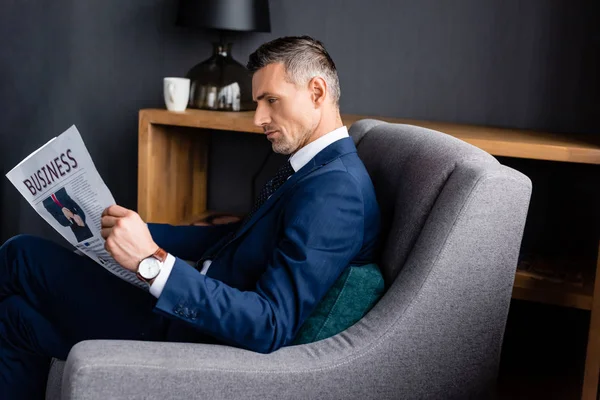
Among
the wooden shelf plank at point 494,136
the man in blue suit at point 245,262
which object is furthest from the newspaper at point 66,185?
the wooden shelf plank at point 494,136

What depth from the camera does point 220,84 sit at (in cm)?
Answer: 232

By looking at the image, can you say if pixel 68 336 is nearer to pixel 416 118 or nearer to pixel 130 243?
pixel 130 243

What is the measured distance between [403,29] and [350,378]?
1.42m

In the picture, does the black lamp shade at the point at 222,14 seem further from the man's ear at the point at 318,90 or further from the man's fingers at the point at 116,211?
the man's fingers at the point at 116,211

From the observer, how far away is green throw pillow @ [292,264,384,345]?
4.30 ft

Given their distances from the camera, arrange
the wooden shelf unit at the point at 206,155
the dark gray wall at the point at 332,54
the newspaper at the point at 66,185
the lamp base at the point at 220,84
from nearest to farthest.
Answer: the newspaper at the point at 66,185
the wooden shelf unit at the point at 206,155
the dark gray wall at the point at 332,54
the lamp base at the point at 220,84

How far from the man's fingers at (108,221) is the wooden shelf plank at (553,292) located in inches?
42.0

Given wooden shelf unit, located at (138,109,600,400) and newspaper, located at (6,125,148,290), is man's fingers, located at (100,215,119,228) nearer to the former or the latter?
newspaper, located at (6,125,148,290)

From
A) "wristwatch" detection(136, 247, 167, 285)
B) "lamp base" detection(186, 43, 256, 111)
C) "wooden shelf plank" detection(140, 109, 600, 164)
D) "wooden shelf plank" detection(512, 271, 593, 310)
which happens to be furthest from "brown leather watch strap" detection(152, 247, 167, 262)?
"lamp base" detection(186, 43, 256, 111)

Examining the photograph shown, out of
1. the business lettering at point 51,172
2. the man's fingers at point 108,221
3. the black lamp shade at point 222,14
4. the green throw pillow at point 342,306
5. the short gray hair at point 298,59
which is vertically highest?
the black lamp shade at point 222,14

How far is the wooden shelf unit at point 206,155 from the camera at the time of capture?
5.76 feet

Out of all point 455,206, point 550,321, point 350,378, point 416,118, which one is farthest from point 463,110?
point 350,378

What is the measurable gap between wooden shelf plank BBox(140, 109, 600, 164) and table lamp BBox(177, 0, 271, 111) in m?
0.05

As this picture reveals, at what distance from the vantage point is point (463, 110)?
2.30 m
